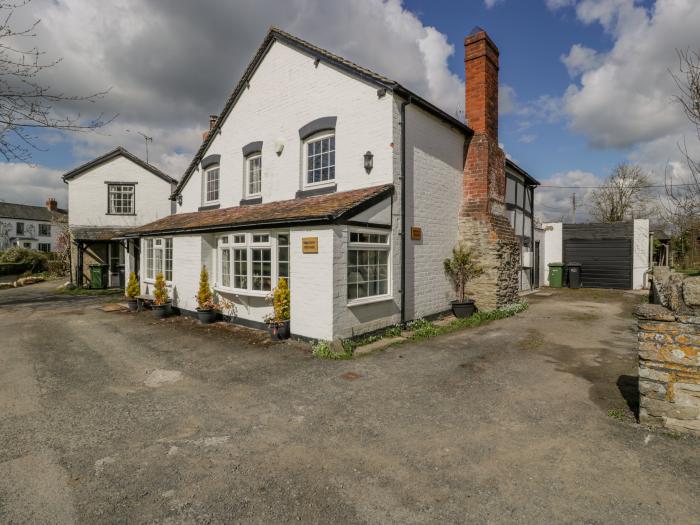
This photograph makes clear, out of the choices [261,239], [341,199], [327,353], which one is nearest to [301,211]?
[341,199]

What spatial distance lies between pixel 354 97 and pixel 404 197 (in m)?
3.13

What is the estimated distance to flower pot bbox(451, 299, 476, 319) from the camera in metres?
11.3

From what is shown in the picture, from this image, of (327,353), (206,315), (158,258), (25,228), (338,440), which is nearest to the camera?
(338,440)

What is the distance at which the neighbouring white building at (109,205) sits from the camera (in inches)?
822

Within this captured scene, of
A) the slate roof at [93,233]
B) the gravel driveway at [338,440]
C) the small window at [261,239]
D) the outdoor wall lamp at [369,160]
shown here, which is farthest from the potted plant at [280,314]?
the slate roof at [93,233]

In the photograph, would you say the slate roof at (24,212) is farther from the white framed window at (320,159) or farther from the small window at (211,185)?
the white framed window at (320,159)

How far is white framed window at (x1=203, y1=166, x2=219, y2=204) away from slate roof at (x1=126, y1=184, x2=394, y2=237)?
241 cm

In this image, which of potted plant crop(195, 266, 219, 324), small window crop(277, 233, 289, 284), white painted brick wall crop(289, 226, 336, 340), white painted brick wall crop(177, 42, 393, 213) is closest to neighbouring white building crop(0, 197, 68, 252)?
white painted brick wall crop(177, 42, 393, 213)

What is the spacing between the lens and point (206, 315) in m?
11.2

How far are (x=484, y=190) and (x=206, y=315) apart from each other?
9.91m

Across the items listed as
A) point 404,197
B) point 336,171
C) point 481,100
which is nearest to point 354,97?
point 336,171

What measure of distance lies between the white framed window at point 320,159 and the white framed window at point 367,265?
103 inches

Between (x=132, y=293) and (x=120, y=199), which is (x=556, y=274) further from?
(x=120, y=199)

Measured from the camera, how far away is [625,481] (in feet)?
11.1
